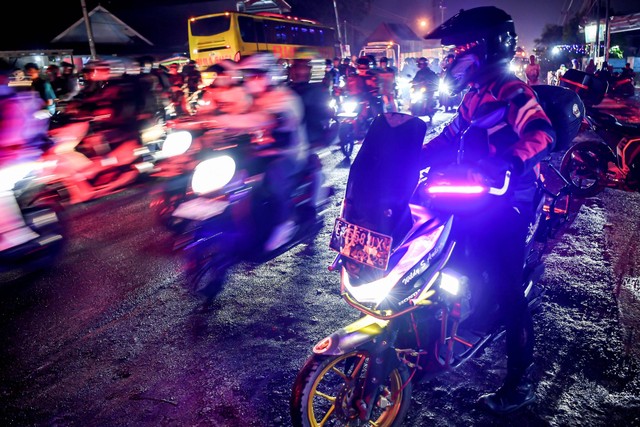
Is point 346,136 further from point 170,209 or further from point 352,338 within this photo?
point 352,338

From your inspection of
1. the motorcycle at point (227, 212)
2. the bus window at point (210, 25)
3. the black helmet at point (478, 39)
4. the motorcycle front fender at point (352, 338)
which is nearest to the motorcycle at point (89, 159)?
the motorcycle at point (227, 212)

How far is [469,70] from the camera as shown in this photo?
282 centimetres

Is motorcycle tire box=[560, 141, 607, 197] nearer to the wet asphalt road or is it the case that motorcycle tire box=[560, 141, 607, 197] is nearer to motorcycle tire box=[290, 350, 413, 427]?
the wet asphalt road

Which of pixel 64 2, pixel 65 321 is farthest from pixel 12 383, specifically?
pixel 64 2

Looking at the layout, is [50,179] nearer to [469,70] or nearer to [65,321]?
[65,321]

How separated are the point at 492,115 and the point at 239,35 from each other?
2108 cm

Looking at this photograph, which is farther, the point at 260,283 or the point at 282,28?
the point at 282,28

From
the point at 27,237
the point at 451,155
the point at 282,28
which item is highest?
the point at 282,28

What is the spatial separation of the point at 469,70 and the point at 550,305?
8.10ft

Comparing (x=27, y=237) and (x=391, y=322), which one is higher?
(x=391, y=322)

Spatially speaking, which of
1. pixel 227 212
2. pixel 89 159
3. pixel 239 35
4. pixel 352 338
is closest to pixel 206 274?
pixel 227 212

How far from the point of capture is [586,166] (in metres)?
6.81

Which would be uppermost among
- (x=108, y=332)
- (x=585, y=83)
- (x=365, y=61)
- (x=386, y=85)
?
(x=365, y=61)

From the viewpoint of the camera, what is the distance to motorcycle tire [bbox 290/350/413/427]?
2.32m
